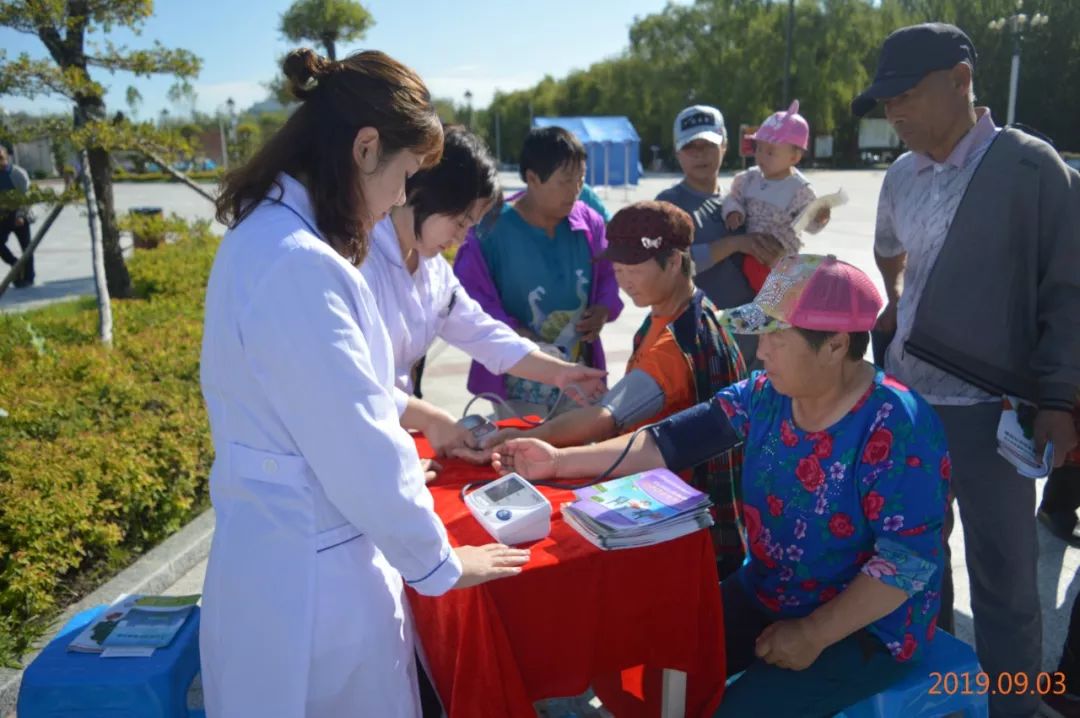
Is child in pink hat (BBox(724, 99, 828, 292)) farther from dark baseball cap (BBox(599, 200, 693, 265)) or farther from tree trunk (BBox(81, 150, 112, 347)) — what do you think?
tree trunk (BBox(81, 150, 112, 347))

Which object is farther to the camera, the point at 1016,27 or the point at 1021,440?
the point at 1016,27

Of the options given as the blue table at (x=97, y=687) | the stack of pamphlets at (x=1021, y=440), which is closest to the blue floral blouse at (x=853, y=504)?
the stack of pamphlets at (x=1021, y=440)

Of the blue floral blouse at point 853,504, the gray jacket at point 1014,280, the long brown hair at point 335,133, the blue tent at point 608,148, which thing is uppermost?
the blue tent at point 608,148

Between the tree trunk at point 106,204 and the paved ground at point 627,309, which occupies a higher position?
the tree trunk at point 106,204

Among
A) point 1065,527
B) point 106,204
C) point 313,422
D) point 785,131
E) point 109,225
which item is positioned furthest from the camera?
point 109,225

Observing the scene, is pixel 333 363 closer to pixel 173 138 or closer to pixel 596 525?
pixel 596 525

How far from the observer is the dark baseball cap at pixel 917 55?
213cm

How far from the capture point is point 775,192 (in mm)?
3658

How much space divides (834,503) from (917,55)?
125cm

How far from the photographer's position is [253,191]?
1326mm

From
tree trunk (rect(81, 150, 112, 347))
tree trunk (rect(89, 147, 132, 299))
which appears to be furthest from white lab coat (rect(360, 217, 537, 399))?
tree trunk (rect(89, 147, 132, 299))

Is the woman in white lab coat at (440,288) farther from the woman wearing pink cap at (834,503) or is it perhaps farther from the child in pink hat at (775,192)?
the child in pink hat at (775,192)

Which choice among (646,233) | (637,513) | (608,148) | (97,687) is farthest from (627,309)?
(608,148)

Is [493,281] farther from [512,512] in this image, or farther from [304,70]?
[304,70]
